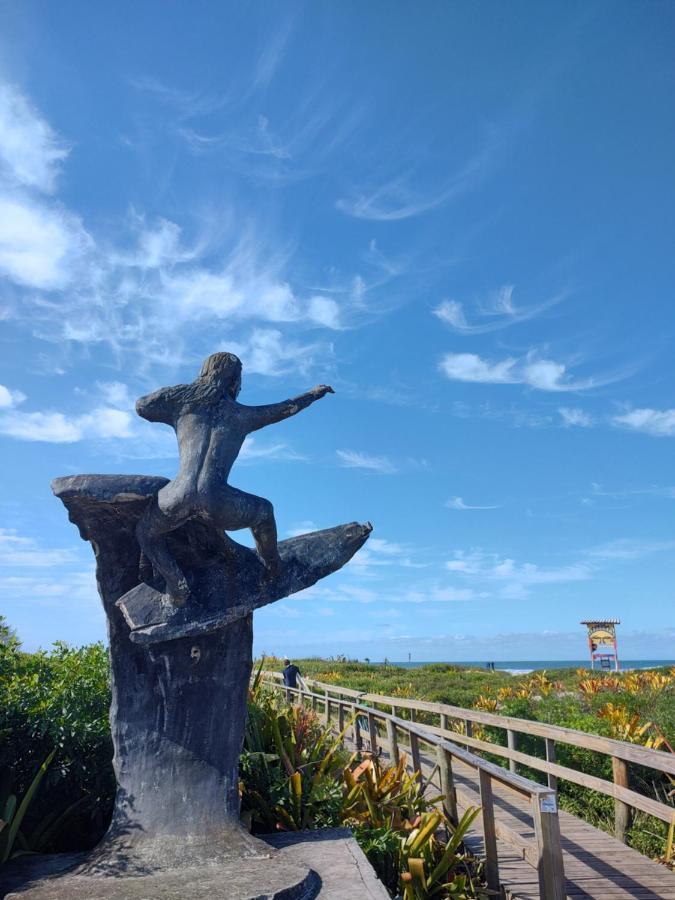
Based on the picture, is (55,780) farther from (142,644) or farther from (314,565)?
(314,565)

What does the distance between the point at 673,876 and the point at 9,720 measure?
525 centimetres

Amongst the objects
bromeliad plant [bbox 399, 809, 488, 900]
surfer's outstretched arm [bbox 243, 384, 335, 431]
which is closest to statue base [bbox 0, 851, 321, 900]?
bromeliad plant [bbox 399, 809, 488, 900]

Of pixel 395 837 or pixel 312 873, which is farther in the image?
pixel 395 837

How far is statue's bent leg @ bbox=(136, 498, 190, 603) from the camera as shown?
4.80 metres

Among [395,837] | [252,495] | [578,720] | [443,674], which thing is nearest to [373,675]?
[443,674]

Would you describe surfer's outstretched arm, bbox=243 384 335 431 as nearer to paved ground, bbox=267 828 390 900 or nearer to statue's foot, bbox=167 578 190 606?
statue's foot, bbox=167 578 190 606

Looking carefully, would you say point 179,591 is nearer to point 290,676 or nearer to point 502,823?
point 502,823

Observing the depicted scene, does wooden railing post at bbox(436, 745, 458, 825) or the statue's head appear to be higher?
the statue's head

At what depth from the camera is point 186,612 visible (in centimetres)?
492

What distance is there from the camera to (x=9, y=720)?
5.30 meters

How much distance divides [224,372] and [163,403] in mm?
510

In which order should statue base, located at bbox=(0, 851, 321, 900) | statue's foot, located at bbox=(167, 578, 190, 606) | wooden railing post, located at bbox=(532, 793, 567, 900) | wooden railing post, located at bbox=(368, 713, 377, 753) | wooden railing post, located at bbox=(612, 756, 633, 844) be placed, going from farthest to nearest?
1. wooden railing post, located at bbox=(368, 713, 377, 753)
2. wooden railing post, located at bbox=(612, 756, 633, 844)
3. statue's foot, located at bbox=(167, 578, 190, 606)
4. wooden railing post, located at bbox=(532, 793, 567, 900)
5. statue base, located at bbox=(0, 851, 321, 900)

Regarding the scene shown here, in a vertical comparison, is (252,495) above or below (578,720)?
above

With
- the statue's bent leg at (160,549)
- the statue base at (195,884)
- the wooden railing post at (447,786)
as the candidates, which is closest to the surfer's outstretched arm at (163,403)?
the statue's bent leg at (160,549)
